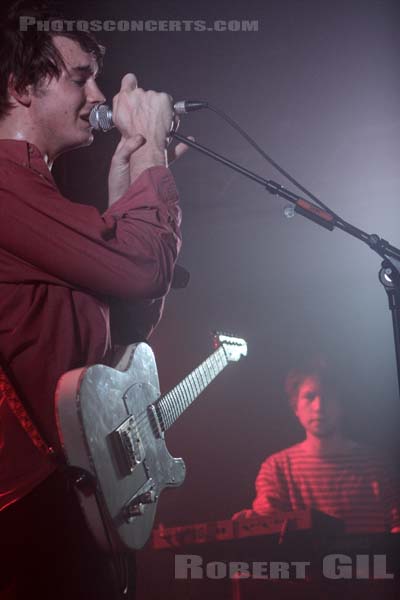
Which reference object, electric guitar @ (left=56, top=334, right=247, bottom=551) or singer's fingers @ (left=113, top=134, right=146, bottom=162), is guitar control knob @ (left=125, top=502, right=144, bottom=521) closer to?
electric guitar @ (left=56, top=334, right=247, bottom=551)

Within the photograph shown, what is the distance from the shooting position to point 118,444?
41.8 inches

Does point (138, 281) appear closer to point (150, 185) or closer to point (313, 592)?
point (150, 185)

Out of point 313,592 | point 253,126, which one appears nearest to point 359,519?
point 313,592

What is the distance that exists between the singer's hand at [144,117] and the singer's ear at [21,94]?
0.21 meters

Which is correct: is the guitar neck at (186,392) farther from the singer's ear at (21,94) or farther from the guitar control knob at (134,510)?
the singer's ear at (21,94)

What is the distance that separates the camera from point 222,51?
6.36 feet

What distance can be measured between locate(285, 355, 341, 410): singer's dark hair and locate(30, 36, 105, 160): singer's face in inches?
49.8

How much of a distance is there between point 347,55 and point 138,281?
1.54 metres

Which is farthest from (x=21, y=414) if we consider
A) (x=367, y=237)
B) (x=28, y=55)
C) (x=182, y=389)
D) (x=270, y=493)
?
(x=270, y=493)

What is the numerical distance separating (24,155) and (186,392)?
2.60 feet

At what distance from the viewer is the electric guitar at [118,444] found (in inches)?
37.9

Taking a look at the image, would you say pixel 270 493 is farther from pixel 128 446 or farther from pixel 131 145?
pixel 131 145

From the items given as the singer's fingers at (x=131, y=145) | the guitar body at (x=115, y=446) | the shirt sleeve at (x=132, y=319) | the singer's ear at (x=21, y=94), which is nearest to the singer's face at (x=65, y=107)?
the singer's ear at (x=21, y=94)

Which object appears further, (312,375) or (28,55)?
(312,375)
